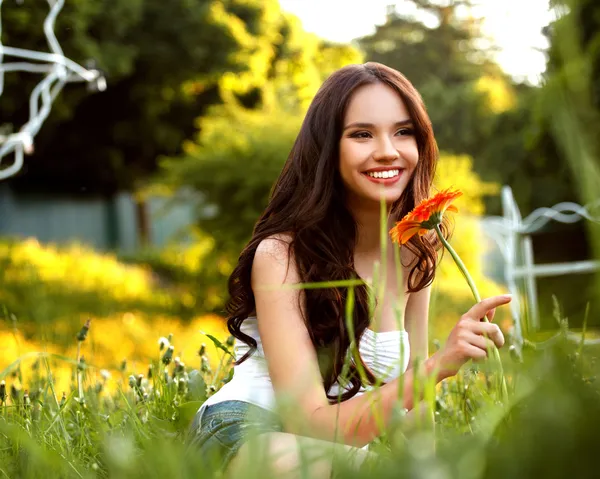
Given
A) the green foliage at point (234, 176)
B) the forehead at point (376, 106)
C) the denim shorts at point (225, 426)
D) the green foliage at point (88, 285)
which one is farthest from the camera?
the green foliage at point (234, 176)

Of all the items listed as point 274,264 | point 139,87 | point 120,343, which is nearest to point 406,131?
point 274,264

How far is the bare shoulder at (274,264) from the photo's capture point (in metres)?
1.89

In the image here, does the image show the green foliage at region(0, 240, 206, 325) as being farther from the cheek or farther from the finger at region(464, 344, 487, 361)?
the finger at region(464, 344, 487, 361)

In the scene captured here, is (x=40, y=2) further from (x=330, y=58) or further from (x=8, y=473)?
(x=8, y=473)

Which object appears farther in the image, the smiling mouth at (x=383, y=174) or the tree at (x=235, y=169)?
the tree at (x=235, y=169)

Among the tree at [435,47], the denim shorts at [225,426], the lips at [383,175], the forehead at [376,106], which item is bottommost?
the denim shorts at [225,426]

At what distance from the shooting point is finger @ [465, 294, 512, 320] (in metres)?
1.36

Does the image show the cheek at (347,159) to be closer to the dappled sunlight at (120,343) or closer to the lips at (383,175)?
the lips at (383,175)

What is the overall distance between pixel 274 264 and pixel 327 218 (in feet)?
0.74

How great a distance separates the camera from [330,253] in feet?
6.57

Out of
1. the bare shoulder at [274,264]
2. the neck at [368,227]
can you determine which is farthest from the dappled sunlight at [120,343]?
the bare shoulder at [274,264]

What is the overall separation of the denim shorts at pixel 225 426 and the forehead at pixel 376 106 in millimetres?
707

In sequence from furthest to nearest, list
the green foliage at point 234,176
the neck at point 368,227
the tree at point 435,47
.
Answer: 1. the tree at point 435,47
2. the green foliage at point 234,176
3. the neck at point 368,227

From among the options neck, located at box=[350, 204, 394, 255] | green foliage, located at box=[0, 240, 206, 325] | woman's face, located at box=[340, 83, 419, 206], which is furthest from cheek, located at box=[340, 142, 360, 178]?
green foliage, located at box=[0, 240, 206, 325]
